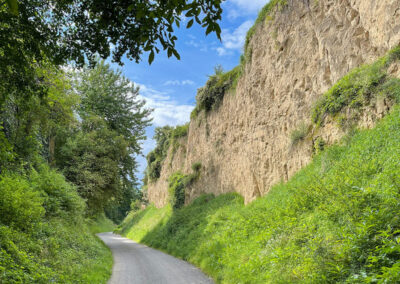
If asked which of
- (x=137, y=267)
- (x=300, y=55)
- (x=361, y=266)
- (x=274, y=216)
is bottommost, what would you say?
(x=137, y=267)

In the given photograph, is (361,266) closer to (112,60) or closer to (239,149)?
(112,60)

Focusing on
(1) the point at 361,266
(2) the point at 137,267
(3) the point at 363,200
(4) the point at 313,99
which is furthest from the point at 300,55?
(2) the point at 137,267

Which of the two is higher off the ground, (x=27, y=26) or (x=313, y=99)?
(x=313, y=99)

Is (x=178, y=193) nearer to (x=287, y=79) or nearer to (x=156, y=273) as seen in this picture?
(x=156, y=273)

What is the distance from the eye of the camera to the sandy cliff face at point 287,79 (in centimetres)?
905

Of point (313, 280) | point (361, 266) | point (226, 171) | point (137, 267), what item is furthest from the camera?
point (226, 171)

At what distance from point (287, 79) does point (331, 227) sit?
27.4 ft

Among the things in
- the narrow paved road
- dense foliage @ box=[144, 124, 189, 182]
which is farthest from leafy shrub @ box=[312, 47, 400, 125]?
dense foliage @ box=[144, 124, 189, 182]

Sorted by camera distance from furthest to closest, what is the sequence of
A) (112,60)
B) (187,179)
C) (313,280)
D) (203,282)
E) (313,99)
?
(187,179) < (313,99) < (203,282) < (112,60) < (313,280)

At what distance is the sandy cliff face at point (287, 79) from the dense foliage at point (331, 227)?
4.50 feet

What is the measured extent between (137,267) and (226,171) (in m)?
8.80

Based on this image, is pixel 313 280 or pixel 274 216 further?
pixel 274 216

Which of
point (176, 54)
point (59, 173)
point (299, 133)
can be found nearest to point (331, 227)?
point (176, 54)

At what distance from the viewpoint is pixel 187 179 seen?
23.6 m
